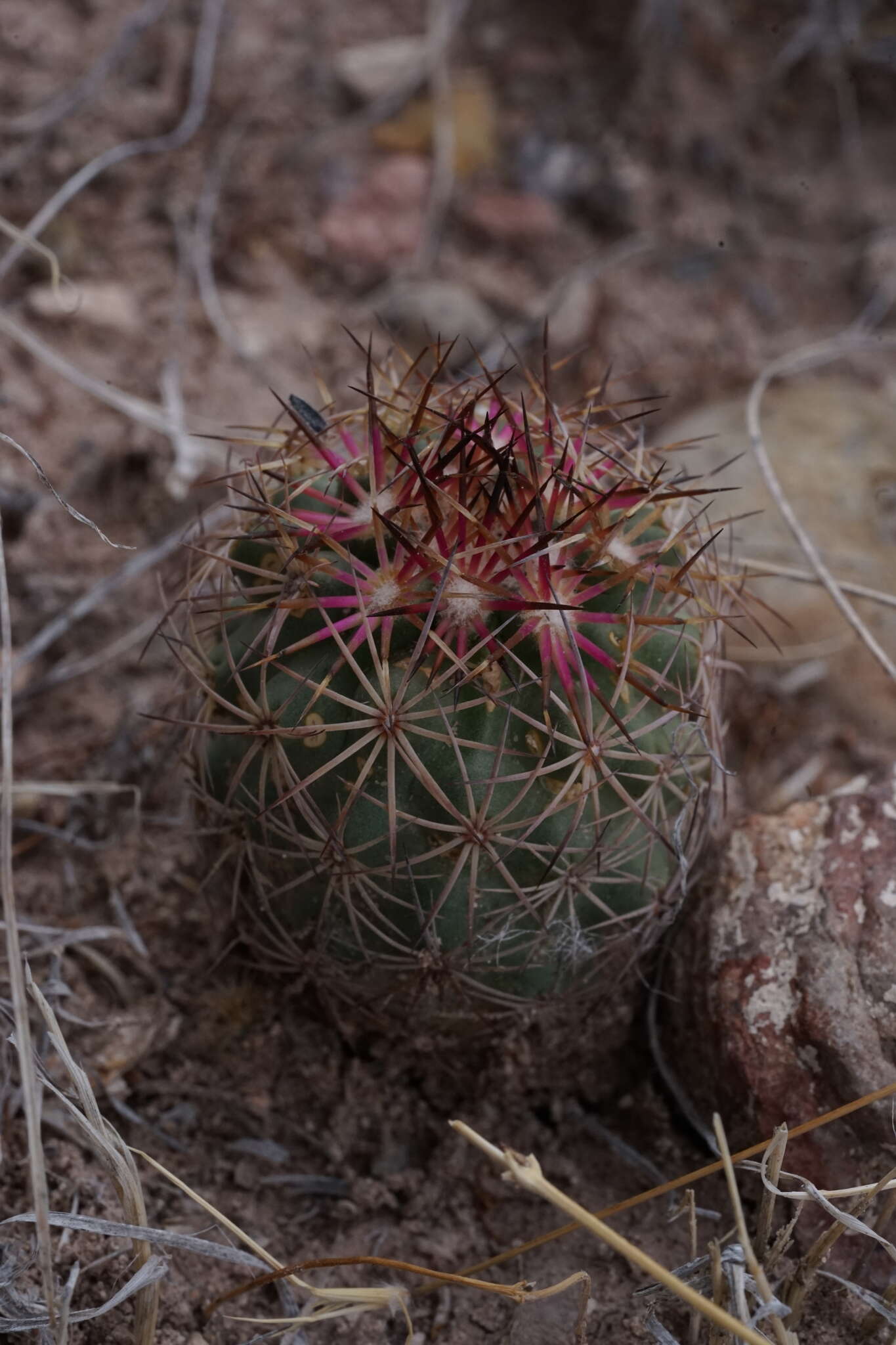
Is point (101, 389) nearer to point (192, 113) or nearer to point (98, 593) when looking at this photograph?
point (98, 593)

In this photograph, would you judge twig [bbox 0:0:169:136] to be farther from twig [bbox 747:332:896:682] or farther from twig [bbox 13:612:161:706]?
twig [bbox 747:332:896:682]

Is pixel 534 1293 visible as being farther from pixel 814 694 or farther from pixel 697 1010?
pixel 814 694

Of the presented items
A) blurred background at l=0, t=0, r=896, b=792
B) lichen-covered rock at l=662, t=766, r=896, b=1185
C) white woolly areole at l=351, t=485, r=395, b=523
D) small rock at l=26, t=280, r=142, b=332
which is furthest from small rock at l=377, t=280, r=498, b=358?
lichen-covered rock at l=662, t=766, r=896, b=1185

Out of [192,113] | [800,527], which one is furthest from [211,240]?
[800,527]

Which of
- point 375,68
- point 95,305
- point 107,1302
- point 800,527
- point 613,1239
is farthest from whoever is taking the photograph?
point 375,68

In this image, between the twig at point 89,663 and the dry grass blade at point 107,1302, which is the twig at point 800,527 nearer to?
the twig at point 89,663

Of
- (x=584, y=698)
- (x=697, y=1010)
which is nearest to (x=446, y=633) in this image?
(x=584, y=698)
